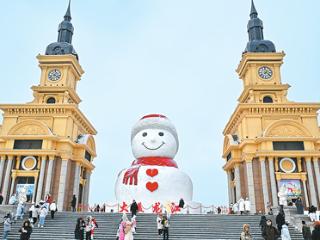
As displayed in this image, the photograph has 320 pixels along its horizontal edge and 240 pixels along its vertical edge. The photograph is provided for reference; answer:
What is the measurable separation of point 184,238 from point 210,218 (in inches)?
170

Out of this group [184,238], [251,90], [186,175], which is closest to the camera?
[184,238]

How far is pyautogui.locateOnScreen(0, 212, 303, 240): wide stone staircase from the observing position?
18352 millimetres

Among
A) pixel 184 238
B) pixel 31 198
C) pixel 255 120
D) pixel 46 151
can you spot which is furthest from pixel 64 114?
pixel 184 238

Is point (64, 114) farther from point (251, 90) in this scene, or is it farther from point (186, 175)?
point (251, 90)

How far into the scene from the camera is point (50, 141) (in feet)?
116

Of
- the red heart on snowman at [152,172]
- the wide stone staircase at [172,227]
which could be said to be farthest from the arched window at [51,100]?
the wide stone staircase at [172,227]

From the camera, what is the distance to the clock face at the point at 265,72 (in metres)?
40.8

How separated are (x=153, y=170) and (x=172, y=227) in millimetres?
8152

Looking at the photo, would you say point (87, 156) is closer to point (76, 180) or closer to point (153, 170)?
point (76, 180)

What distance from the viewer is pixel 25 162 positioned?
116 feet

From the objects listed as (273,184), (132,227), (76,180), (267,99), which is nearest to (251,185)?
(273,184)

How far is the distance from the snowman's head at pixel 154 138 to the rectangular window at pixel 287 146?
11.1 m

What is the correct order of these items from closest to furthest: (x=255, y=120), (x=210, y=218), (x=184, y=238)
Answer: (x=184, y=238) → (x=210, y=218) → (x=255, y=120)

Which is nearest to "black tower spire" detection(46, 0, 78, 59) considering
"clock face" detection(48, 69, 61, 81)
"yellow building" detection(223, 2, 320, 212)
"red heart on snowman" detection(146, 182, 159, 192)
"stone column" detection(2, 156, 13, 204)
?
"clock face" detection(48, 69, 61, 81)
